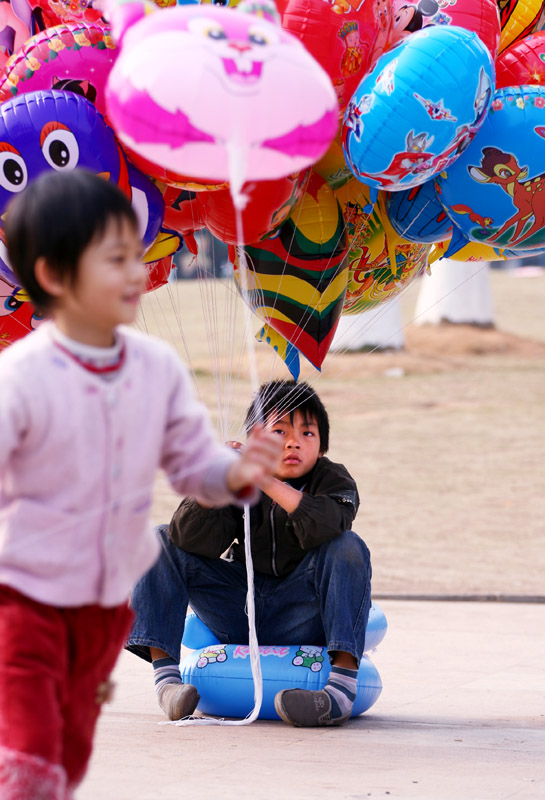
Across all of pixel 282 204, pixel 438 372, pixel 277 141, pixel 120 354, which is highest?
pixel 277 141

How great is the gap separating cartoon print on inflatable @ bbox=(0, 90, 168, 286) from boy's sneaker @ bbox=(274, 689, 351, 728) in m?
1.61

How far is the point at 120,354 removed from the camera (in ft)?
6.99

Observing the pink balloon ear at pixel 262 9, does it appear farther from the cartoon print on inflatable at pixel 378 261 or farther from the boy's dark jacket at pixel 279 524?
the boy's dark jacket at pixel 279 524

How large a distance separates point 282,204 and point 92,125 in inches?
22.8

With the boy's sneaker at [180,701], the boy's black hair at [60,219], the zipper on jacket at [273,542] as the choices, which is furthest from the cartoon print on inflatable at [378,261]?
the boy's black hair at [60,219]

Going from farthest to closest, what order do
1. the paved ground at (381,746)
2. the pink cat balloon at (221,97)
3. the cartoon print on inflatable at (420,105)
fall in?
the cartoon print on inflatable at (420,105) → the paved ground at (381,746) → the pink cat balloon at (221,97)

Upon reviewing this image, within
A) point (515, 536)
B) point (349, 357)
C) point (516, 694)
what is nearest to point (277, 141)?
point (516, 694)

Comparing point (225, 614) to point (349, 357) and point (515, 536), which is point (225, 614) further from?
point (349, 357)

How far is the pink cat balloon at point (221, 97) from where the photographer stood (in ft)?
7.65

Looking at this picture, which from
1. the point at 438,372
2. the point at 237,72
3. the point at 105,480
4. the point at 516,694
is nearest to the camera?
the point at 105,480

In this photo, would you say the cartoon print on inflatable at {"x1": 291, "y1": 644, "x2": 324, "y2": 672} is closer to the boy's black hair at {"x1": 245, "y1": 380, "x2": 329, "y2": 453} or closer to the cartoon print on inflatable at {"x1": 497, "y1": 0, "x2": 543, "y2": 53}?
the boy's black hair at {"x1": 245, "y1": 380, "x2": 329, "y2": 453}

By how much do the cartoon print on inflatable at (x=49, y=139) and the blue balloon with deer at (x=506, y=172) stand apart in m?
1.02

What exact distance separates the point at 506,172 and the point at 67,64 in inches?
51.4

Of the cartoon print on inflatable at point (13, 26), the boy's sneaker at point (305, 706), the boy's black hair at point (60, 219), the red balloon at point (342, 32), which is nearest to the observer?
the boy's black hair at point (60, 219)
